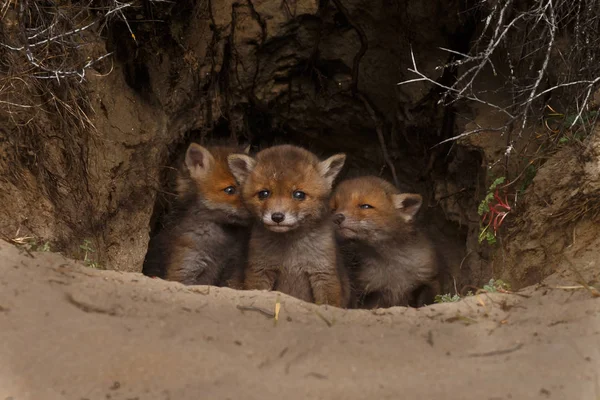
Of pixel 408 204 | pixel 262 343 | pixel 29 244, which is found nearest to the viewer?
pixel 262 343

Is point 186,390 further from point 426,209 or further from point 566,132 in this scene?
point 426,209

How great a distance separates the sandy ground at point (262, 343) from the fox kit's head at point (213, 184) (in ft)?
6.72

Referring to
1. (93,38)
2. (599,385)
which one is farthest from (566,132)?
(93,38)

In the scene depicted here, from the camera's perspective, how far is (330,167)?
5.49m

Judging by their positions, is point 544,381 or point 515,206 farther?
point 515,206

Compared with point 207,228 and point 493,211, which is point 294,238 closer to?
point 207,228

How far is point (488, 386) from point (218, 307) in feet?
4.62

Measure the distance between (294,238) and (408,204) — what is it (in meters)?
1.26

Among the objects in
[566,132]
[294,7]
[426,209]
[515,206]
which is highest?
[294,7]

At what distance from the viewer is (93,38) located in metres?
5.12

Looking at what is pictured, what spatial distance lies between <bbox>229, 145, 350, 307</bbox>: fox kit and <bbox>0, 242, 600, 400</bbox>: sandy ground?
4.62 feet

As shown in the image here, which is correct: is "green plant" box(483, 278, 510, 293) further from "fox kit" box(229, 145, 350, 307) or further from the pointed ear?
the pointed ear

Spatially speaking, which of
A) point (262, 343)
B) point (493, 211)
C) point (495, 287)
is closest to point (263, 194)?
point (493, 211)

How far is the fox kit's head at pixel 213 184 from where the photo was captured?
227 inches
